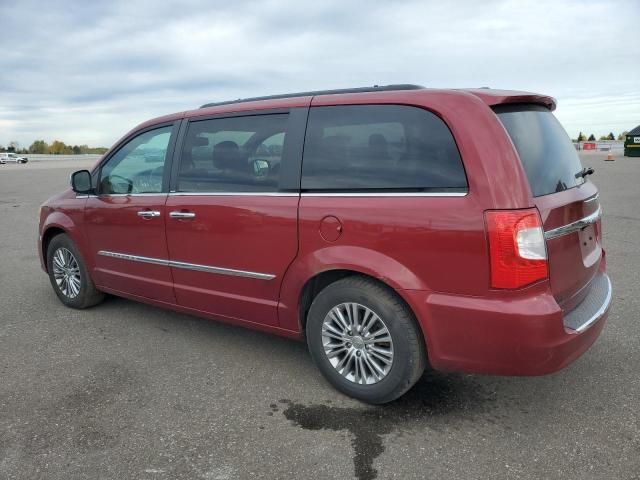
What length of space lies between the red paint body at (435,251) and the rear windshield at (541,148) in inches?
2.5

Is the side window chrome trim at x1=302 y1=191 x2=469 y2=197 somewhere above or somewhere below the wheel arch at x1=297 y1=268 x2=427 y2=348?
above

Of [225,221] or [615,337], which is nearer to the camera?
[225,221]

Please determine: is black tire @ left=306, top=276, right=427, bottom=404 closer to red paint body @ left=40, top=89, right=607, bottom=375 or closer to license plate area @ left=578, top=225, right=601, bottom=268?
red paint body @ left=40, top=89, right=607, bottom=375

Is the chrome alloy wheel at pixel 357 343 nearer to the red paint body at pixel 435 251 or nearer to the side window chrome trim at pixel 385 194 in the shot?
the red paint body at pixel 435 251

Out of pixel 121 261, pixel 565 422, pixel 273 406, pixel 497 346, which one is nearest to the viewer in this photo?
pixel 497 346

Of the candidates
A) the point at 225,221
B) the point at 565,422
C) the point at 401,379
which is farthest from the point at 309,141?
the point at 565,422

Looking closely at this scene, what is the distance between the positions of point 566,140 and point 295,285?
186cm

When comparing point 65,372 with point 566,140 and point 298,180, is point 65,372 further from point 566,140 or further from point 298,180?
point 566,140

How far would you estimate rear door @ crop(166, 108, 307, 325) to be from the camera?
11.0 ft

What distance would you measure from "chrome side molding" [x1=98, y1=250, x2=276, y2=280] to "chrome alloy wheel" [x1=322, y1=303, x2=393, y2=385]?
0.51 metres

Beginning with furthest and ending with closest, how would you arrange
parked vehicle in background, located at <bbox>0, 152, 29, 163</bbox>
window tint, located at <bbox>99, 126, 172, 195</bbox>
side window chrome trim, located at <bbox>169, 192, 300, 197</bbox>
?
1. parked vehicle in background, located at <bbox>0, 152, 29, 163</bbox>
2. window tint, located at <bbox>99, 126, 172, 195</bbox>
3. side window chrome trim, located at <bbox>169, 192, 300, 197</bbox>

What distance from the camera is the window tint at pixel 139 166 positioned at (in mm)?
4141

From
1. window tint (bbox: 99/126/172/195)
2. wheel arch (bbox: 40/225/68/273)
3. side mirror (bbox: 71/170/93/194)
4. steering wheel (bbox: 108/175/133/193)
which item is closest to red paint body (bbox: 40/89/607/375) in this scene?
window tint (bbox: 99/126/172/195)

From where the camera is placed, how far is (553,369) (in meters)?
2.73
